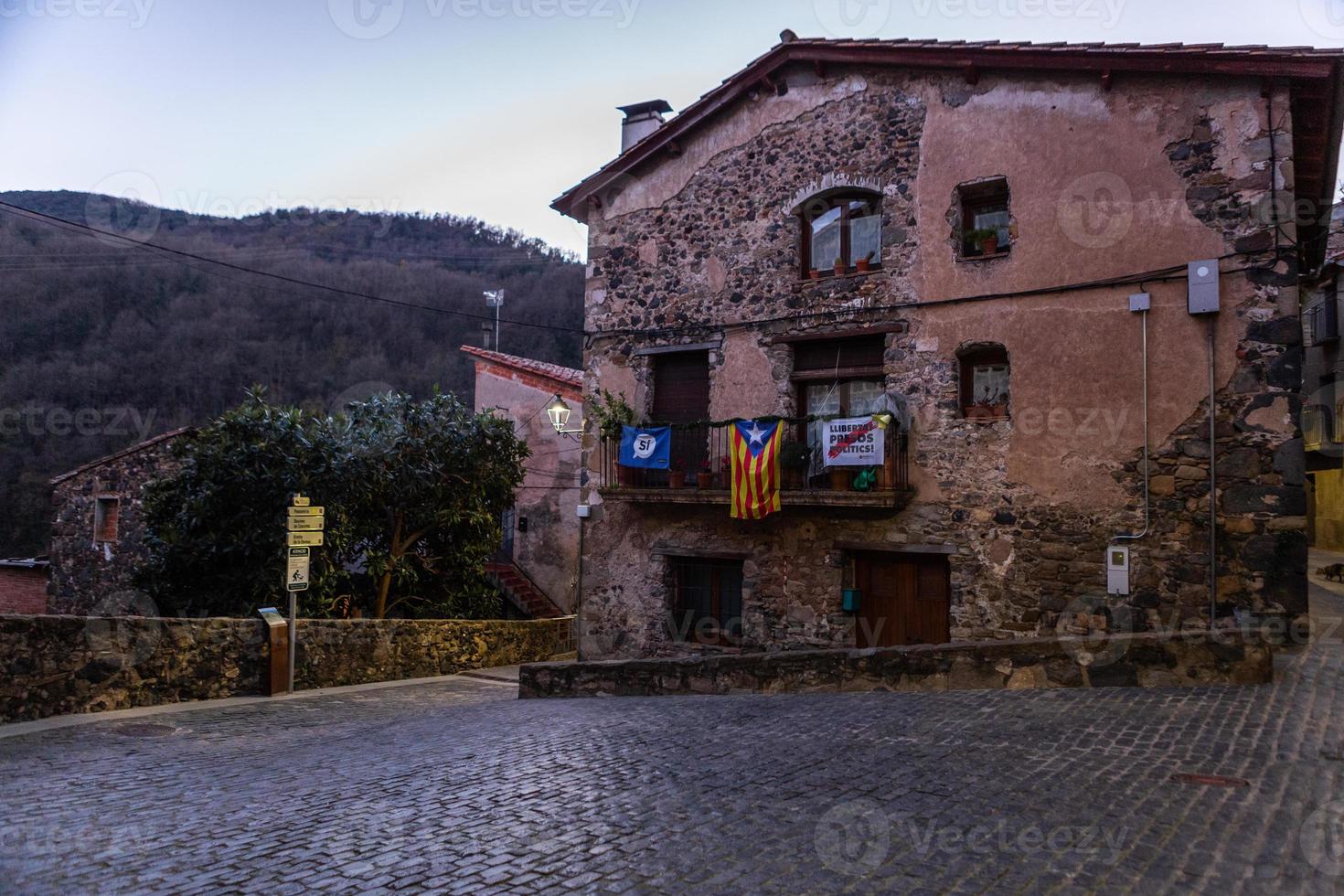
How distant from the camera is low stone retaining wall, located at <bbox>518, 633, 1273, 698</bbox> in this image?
25.2 feet

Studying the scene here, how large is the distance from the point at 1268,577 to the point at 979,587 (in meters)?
3.09

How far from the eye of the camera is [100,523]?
1844 cm

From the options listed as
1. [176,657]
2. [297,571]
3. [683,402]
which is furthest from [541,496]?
[176,657]

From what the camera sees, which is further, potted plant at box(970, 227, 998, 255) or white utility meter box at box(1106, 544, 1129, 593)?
potted plant at box(970, 227, 998, 255)

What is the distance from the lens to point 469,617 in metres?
16.5

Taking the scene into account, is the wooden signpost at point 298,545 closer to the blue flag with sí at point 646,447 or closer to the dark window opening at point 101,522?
the blue flag with sí at point 646,447

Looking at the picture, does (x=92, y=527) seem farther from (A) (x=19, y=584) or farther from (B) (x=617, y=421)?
(B) (x=617, y=421)

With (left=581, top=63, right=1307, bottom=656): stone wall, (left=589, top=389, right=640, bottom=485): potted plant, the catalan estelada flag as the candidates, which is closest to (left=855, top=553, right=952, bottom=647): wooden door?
(left=581, top=63, right=1307, bottom=656): stone wall

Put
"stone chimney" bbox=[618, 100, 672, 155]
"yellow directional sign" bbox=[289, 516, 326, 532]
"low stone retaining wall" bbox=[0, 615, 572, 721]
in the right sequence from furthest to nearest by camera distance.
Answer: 1. "stone chimney" bbox=[618, 100, 672, 155]
2. "yellow directional sign" bbox=[289, 516, 326, 532]
3. "low stone retaining wall" bbox=[0, 615, 572, 721]

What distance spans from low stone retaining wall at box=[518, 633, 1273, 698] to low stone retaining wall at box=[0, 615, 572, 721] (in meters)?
4.63

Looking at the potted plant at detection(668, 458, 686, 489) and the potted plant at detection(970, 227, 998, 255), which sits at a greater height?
the potted plant at detection(970, 227, 998, 255)

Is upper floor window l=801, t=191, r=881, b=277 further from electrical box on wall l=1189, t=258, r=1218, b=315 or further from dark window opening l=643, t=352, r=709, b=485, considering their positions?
electrical box on wall l=1189, t=258, r=1218, b=315

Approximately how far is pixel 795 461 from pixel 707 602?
2893 millimetres

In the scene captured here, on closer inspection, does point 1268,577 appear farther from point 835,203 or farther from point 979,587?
point 835,203
